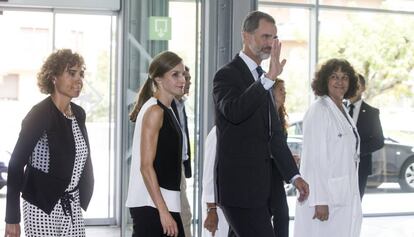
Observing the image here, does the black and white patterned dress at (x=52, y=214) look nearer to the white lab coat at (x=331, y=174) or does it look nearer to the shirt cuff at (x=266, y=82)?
the shirt cuff at (x=266, y=82)

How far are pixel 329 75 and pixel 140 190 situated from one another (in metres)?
2.20

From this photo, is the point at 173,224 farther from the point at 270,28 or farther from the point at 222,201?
the point at 270,28

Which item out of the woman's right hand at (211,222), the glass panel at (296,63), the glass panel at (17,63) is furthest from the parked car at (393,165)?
the woman's right hand at (211,222)

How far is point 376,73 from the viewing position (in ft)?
38.7

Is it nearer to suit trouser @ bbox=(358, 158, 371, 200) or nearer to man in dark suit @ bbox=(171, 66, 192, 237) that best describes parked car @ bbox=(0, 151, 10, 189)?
suit trouser @ bbox=(358, 158, 371, 200)

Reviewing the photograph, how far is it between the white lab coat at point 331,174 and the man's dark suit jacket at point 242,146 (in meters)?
1.31

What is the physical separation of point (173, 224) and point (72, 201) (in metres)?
Result: 0.54

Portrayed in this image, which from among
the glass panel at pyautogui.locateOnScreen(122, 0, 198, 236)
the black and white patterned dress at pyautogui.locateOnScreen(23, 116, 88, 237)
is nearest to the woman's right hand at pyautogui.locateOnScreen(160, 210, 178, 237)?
the black and white patterned dress at pyautogui.locateOnScreen(23, 116, 88, 237)

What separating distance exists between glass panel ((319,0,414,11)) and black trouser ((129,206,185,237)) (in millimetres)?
8082

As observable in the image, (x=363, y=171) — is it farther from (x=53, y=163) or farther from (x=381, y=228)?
(x=53, y=163)

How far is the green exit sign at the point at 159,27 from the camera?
726 cm

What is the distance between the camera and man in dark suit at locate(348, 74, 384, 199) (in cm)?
728

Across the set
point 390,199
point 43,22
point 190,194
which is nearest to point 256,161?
point 190,194

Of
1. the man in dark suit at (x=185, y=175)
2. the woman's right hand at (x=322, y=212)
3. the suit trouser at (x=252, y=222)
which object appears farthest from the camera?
the woman's right hand at (x=322, y=212)
